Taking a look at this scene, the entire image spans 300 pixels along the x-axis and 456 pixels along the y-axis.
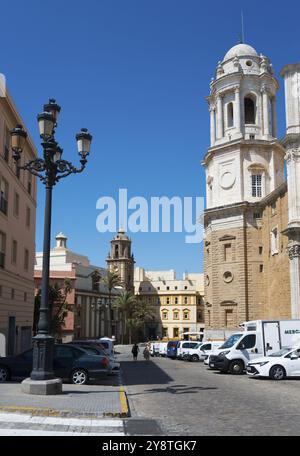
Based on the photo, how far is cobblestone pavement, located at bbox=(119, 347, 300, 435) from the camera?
10.0m

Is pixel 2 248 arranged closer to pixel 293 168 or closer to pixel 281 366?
pixel 281 366

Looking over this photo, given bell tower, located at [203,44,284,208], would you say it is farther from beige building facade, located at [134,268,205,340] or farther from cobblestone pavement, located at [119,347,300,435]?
beige building facade, located at [134,268,205,340]

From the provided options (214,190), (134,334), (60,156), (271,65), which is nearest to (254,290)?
(214,190)

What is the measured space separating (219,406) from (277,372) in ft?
30.7

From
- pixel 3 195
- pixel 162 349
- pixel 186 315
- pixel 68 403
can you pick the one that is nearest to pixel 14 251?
pixel 3 195

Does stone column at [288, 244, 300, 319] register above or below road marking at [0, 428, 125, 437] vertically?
above

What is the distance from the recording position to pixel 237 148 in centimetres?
5216

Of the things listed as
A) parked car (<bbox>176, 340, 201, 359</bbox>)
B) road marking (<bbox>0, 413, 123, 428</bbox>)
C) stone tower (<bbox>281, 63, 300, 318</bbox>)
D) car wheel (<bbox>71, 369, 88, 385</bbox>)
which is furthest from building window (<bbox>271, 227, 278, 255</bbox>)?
road marking (<bbox>0, 413, 123, 428</bbox>)

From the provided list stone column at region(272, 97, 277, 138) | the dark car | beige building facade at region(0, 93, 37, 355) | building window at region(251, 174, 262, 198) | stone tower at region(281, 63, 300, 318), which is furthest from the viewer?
stone column at region(272, 97, 277, 138)

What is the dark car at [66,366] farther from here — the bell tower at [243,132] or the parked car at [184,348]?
the bell tower at [243,132]

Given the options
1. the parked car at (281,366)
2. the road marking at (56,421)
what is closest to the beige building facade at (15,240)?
the parked car at (281,366)

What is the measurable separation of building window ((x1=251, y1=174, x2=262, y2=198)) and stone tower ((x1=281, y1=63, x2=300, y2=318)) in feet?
35.7
